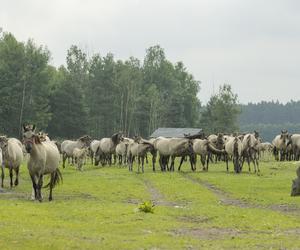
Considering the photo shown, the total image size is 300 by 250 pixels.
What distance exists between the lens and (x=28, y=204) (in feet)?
78.6

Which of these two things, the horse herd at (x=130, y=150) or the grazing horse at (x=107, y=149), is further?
the grazing horse at (x=107, y=149)

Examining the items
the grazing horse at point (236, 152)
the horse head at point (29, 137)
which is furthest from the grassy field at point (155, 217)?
the grazing horse at point (236, 152)

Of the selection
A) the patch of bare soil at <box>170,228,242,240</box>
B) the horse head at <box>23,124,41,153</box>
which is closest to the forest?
the horse head at <box>23,124,41,153</box>

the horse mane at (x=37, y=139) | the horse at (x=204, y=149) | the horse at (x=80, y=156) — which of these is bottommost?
the horse at (x=80, y=156)

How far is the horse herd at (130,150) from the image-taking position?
26.1m

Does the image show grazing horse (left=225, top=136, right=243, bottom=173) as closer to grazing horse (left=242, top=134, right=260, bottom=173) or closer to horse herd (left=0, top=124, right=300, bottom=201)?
horse herd (left=0, top=124, right=300, bottom=201)

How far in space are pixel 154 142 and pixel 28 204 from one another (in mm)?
27118

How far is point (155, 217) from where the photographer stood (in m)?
21.1

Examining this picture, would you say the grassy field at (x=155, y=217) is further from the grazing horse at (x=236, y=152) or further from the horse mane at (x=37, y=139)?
the grazing horse at (x=236, y=152)

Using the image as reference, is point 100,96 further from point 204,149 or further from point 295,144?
point 204,149

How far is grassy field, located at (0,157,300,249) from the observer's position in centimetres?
1645

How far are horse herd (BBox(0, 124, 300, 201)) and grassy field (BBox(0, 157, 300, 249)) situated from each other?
1416 mm

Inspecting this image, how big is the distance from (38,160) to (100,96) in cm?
10150

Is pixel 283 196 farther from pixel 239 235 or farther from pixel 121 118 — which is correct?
pixel 121 118
